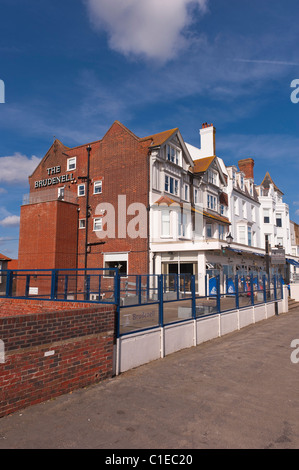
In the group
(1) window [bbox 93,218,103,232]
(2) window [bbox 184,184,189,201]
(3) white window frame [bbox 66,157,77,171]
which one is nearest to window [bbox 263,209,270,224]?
(2) window [bbox 184,184,189,201]

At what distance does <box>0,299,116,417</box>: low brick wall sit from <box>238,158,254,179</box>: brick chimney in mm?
40638

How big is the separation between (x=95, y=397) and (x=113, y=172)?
81.6 ft

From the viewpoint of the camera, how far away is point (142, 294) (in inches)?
397

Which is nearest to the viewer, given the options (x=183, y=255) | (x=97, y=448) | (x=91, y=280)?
(x=97, y=448)

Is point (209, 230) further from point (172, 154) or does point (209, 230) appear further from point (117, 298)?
point (117, 298)

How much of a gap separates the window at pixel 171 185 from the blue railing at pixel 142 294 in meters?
13.5

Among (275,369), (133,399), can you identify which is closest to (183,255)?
(275,369)

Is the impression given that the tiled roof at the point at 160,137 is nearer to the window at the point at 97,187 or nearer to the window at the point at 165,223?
the window at the point at 165,223

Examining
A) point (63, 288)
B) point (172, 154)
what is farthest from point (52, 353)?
point (172, 154)

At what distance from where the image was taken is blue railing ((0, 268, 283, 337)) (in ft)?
27.6

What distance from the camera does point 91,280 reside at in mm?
12406

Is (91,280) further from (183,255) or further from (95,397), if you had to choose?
(183,255)

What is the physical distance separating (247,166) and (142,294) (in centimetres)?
3877

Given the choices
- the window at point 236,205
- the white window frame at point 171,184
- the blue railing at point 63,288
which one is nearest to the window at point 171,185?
the white window frame at point 171,184
